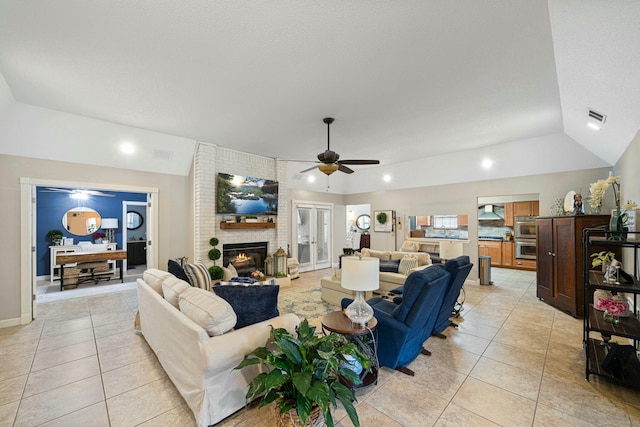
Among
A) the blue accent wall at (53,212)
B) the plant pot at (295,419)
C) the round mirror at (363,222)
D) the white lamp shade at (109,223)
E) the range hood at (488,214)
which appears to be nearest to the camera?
the plant pot at (295,419)

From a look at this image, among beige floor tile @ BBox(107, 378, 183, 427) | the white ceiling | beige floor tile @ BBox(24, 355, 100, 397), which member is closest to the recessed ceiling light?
the white ceiling

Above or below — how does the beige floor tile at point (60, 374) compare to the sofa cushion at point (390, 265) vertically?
below

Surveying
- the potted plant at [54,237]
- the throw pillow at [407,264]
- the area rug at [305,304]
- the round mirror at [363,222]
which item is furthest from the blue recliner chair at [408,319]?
the potted plant at [54,237]

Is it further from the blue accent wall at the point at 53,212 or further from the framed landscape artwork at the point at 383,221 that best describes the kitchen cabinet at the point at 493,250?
the blue accent wall at the point at 53,212

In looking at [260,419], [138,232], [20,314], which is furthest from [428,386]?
[138,232]

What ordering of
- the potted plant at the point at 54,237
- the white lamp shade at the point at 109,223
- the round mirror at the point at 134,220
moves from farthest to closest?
the round mirror at the point at 134,220
the white lamp shade at the point at 109,223
the potted plant at the point at 54,237

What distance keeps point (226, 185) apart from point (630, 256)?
22.2ft

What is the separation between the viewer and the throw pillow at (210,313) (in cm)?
195

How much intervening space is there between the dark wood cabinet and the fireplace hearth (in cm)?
459

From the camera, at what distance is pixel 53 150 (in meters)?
4.16

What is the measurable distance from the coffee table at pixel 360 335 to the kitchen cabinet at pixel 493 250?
7.51 m

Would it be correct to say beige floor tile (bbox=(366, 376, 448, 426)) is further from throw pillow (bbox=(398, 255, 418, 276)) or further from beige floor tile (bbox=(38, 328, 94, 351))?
beige floor tile (bbox=(38, 328, 94, 351))

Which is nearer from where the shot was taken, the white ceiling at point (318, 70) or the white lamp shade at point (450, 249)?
the white ceiling at point (318, 70)

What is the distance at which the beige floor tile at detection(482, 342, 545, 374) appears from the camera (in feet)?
8.78
